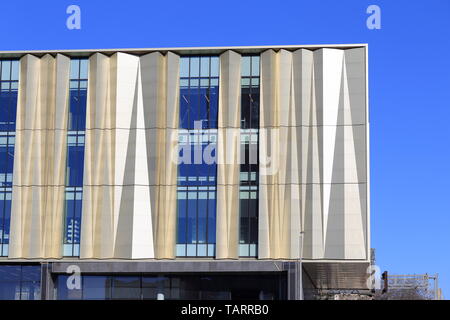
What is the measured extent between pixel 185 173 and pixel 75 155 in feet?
25.3

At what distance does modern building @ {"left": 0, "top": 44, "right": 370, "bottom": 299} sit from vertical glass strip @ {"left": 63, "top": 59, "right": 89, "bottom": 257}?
3.7 inches

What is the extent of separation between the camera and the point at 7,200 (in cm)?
5359

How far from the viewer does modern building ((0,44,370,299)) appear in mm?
51312

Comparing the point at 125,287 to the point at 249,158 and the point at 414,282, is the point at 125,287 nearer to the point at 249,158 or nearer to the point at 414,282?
the point at 249,158

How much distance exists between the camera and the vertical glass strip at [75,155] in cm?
5291

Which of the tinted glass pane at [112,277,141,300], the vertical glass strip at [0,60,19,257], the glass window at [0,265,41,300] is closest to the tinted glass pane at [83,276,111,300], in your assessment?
the tinted glass pane at [112,277,141,300]

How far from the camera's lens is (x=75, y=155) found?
53906 mm

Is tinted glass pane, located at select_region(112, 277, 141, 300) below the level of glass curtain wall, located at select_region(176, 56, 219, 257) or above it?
below

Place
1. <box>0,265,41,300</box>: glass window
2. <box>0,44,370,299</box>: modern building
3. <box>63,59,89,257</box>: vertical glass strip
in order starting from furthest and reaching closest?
<box>63,59,89,257</box>: vertical glass strip < <box>0,265,41,300</box>: glass window < <box>0,44,370,299</box>: modern building

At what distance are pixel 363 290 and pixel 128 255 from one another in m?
31.7

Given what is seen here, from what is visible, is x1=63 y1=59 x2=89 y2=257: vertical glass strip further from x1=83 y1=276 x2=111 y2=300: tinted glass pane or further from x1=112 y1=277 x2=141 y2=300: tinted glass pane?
x1=112 y1=277 x2=141 y2=300: tinted glass pane

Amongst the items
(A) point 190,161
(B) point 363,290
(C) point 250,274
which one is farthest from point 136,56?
(B) point 363,290

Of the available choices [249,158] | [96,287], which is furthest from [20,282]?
[249,158]

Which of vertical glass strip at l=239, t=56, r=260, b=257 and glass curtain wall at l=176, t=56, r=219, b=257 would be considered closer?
vertical glass strip at l=239, t=56, r=260, b=257
